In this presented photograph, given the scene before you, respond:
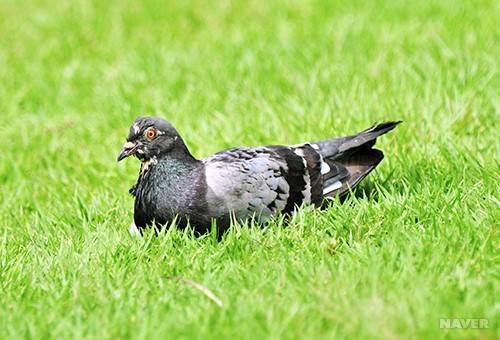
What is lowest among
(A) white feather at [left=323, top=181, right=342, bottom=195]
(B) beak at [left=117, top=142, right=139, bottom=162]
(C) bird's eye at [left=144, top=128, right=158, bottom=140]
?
(A) white feather at [left=323, top=181, right=342, bottom=195]

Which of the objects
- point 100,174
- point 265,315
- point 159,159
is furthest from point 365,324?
point 100,174

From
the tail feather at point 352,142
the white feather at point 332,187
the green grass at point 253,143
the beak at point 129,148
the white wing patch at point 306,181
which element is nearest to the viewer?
the green grass at point 253,143

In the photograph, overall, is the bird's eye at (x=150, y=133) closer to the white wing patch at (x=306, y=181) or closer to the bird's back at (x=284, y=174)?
the bird's back at (x=284, y=174)

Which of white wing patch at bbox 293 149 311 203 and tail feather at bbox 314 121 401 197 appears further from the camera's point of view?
tail feather at bbox 314 121 401 197

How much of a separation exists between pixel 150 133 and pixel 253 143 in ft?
4.61

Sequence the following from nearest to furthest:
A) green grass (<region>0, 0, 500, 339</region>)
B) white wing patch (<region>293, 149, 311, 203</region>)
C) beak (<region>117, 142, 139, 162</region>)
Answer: green grass (<region>0, 0, 500, 339</region>) → beak (<region>117, 142, 139, 162</region>) → white wing patch (<region>293, 149, 311, 203</region>)

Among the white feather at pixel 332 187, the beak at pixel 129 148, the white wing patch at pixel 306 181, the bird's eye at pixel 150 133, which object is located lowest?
the white feather at pixel 332 187

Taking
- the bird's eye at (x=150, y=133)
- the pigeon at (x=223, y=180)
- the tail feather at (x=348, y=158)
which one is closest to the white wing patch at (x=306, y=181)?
the pigeon at (x=223, y=180)

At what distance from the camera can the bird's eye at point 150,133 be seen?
4973 millimetres

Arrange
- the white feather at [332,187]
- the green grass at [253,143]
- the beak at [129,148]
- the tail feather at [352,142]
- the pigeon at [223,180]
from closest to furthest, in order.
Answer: the green grass at [253,143], the pigeon at [223,180], the beak at [129,148], the white feather at [332,187], the tail feather at [352,142]

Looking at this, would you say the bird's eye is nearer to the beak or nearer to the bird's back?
the beak

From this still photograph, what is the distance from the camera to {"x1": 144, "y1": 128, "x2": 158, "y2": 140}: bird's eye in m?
4.97

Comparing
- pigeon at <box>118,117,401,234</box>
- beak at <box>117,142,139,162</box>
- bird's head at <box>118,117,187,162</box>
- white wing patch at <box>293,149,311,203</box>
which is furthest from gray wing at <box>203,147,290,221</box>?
beak at <box>117,142,139,162</box>

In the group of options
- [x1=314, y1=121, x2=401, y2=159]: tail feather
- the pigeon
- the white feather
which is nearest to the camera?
the pigeon
